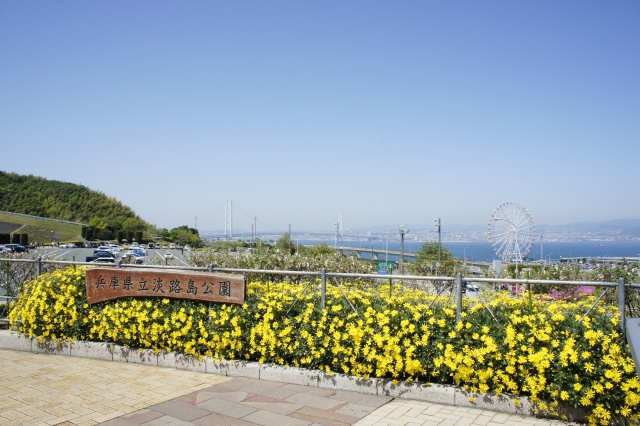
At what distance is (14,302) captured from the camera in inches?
312

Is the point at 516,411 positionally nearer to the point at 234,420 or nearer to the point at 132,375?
the point at 234,420

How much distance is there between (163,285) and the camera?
6.61m

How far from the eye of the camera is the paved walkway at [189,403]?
14.8 ft

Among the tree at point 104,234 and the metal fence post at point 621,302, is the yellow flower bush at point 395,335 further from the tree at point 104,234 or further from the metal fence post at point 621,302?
the tree at point 104,234

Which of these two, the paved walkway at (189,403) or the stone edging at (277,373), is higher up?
the stone edging at (277,373)

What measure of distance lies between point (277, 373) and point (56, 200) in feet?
310

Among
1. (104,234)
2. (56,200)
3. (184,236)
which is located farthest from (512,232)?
(56,200)

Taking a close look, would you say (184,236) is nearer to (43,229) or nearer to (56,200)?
(43,229)

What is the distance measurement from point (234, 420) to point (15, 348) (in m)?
4.71

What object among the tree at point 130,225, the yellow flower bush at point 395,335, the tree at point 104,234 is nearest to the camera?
the yellow flower bush at point 395,335

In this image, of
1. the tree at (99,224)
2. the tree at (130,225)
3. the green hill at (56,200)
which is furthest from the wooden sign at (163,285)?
the green hill at (56,200)

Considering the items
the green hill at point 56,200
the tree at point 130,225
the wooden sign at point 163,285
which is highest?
the green hill at point 56,200

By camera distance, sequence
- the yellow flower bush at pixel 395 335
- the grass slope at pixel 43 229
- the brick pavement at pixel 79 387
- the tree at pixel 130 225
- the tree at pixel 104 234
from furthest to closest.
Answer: the tree at pixel 130 225 → the tree at pixel 104 234 → the grass slope at pixel 43 229 → the brick pavement at pixel 79 387 → the yellow flower bush at pixel 395 335

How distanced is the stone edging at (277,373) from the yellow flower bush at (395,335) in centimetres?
9
